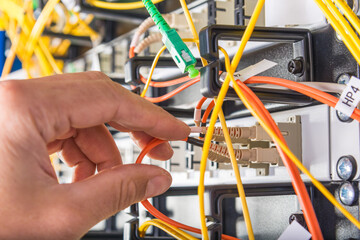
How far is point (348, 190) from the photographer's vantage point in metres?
0.56

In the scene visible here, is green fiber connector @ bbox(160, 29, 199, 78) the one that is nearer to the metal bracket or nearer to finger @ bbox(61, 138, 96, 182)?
the metal bracket

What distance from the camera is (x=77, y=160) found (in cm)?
63

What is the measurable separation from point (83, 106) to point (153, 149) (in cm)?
18

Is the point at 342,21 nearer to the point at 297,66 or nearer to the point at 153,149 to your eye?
the point at 297,66

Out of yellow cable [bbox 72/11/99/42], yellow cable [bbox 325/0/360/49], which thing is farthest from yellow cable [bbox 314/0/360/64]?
yellow cable [bbox 72/11/99/42]

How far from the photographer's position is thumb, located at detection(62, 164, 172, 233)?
17.8 inches

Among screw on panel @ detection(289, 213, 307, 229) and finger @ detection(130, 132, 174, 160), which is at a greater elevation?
finger @ detection(130, 132, 174, 160)

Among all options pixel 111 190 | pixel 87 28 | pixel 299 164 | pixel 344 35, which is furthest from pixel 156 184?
pixel 87 28

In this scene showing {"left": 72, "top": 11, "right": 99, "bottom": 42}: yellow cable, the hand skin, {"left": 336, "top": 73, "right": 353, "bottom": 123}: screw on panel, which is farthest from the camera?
{"left": 72, "top": 11, "right": 99, "bottom": 42}: yellow cable

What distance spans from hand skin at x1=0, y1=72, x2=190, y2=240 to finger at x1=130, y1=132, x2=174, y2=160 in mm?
71

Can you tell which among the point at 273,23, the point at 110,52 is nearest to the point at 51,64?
the point at 110,52

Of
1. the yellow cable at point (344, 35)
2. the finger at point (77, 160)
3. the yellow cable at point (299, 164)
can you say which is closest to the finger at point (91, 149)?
the finger at point (77, 160)

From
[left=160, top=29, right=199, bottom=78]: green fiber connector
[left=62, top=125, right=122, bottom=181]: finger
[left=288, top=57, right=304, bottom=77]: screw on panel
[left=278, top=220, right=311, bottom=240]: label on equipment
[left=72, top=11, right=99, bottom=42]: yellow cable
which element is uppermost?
[left=72, top=11, right=99, bottom=42]: yellow cable

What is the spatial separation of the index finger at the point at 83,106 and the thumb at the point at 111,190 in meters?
0.06
